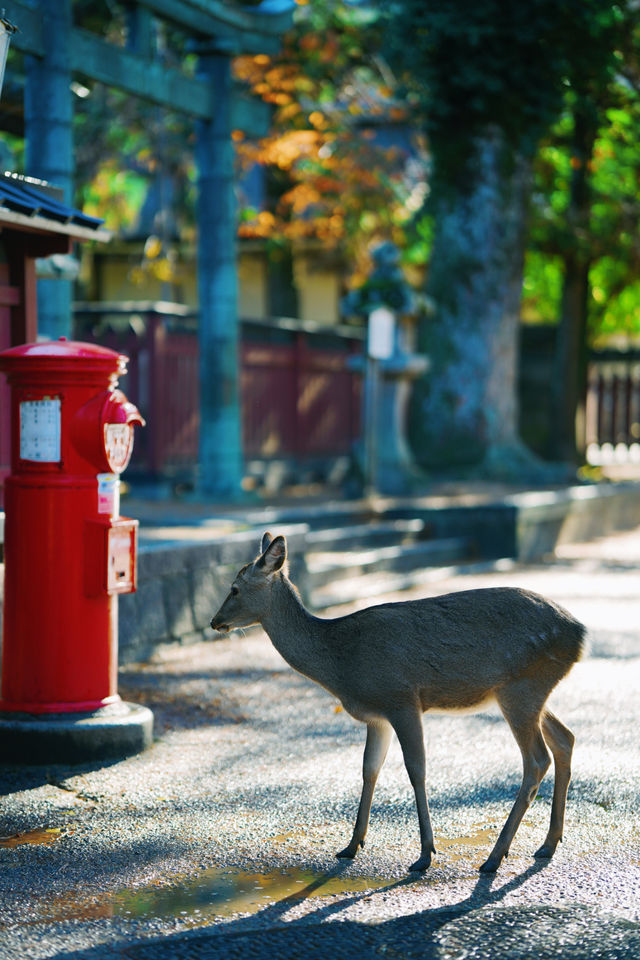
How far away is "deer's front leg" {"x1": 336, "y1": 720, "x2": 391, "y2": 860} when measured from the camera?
16.8ft

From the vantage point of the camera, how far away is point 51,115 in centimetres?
1130

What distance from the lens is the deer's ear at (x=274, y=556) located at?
5211 millimetres

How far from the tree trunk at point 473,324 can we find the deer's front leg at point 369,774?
596 inches

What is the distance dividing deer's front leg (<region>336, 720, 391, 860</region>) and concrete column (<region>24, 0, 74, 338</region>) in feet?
22.8

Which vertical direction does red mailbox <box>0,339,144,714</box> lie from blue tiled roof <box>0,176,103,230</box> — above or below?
A: below

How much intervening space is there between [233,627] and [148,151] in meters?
17.4

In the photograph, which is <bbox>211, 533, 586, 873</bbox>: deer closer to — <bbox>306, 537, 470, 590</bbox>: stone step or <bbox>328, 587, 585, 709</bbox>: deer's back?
<bbox>328, 587, 585, 709</bbox>: deer's back

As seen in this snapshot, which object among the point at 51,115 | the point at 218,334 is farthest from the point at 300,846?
the point at 218,334

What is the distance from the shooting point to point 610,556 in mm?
15914

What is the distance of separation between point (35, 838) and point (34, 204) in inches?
126

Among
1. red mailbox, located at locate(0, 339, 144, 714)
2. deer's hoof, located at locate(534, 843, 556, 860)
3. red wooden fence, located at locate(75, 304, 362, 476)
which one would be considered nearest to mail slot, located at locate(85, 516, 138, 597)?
red mailbox, located at locate(0, 339, 144, 714)

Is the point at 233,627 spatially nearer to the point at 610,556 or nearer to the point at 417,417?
the point at 610,556

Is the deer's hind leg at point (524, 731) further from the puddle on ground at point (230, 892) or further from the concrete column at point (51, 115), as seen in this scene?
the concrete column at point (51, 115)

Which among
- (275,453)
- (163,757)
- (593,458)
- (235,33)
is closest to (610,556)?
(275,453)
